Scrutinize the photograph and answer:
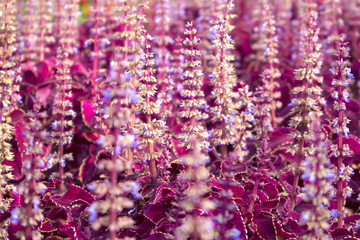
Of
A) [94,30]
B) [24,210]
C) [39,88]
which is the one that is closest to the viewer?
[24,210]

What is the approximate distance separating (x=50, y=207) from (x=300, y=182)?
7.28 feet

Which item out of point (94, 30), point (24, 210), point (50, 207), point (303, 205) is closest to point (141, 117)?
point (94, 30)

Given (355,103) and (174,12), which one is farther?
(174,12)

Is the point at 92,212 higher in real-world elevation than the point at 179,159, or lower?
lower

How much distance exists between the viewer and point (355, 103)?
484cm

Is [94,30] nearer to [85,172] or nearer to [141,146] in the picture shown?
[85,172]

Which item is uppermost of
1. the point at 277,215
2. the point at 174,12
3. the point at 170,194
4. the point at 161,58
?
the point at 174,12

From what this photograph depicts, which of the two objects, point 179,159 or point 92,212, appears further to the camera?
point 179,159

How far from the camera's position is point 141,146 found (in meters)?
3.49

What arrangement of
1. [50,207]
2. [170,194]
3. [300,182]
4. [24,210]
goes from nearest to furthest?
1. [24,210]
2. [170,194]
3. [50,207]
4. [300,182]

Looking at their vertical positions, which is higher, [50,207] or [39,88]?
[39,88]

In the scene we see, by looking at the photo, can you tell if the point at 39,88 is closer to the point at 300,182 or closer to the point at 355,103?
the point at 300,182

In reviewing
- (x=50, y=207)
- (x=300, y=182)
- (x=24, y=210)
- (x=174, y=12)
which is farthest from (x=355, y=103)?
(x=174, y=12)

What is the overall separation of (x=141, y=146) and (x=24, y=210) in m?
1.03
